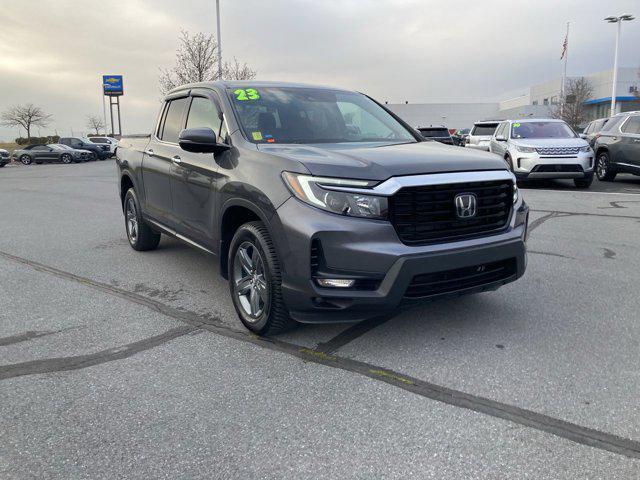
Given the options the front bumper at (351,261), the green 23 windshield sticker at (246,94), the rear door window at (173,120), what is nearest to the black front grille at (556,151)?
the rear door window at (173,120)

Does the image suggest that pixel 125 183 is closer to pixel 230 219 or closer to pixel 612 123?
pixel 230 219

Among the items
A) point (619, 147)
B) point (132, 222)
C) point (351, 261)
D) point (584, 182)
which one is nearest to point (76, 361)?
point (351, 261)

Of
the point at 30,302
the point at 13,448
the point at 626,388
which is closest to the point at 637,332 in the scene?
the point at 626,388

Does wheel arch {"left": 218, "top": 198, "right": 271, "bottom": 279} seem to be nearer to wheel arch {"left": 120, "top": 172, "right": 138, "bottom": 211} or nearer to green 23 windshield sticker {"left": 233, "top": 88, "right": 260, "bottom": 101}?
green 23 windshield sticker {"left": 233, "top": 88, "right": 260, "bottom": 101}

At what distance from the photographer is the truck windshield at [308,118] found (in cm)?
448

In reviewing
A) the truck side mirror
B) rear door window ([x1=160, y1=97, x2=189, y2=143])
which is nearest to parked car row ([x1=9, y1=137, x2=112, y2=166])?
rear door window ([x1=160, y1=97, x2=189, y2=143])

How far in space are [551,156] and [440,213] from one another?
1032 cm

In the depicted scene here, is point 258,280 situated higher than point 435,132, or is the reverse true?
point 435,132

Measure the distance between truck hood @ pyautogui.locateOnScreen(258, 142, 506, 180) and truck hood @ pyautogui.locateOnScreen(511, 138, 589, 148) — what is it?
9440 millimetres

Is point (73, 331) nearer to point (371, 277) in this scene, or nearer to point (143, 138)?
point (371, 277)

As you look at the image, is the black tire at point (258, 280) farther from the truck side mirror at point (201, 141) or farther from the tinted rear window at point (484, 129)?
the tinted rear window at point (484, 129)

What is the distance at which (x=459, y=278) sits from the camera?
12.0 feet

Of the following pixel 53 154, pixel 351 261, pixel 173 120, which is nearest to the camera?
pixel 351 261

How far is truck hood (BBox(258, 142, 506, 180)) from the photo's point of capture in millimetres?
3492
